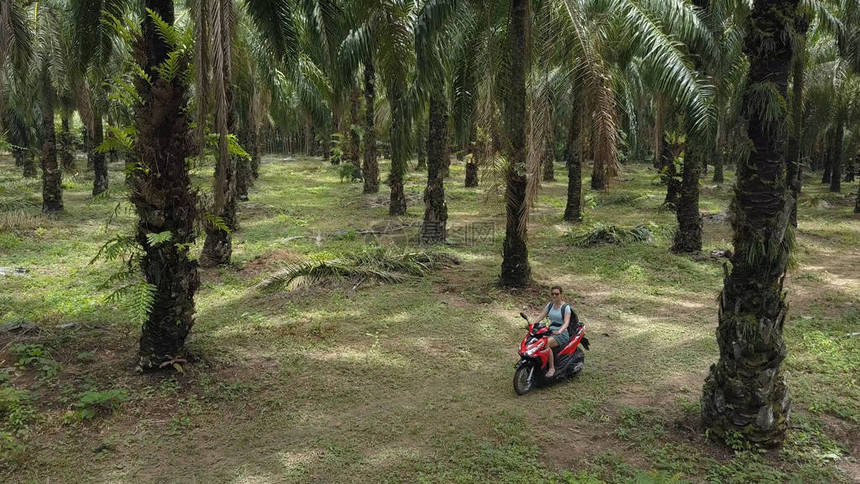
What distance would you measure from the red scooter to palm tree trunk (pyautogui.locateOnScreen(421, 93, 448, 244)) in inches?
296

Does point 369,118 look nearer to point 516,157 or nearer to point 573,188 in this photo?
point 573,188

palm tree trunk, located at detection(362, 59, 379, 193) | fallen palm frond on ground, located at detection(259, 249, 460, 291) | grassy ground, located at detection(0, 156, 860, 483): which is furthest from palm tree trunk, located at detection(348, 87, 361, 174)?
fallen palm frond on ground, located at detection(259, 249, 460, 291)

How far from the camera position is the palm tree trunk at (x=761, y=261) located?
5.15 m

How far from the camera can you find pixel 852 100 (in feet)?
77.2

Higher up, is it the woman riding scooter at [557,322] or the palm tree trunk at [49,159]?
the palm tree trunk at [49,159]

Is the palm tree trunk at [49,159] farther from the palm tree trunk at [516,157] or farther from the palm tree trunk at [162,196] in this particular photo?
the palm tree trunk at [516,157]

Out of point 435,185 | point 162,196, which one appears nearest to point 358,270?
point 435,185

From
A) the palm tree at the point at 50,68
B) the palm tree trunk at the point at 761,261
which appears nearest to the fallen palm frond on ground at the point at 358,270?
the palm tree trunk at the point at 761,261

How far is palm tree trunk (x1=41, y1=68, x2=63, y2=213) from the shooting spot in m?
17.1

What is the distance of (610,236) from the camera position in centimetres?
1510

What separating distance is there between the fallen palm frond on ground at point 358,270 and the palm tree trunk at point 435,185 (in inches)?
78.5

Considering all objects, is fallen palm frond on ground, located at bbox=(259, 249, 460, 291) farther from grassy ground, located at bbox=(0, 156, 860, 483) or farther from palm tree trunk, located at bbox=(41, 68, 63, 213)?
palm tree trunk, located at bbox=(41, 68, 63, 213)

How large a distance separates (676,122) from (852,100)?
11.6m

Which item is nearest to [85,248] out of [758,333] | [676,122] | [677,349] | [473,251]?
[473,251]
